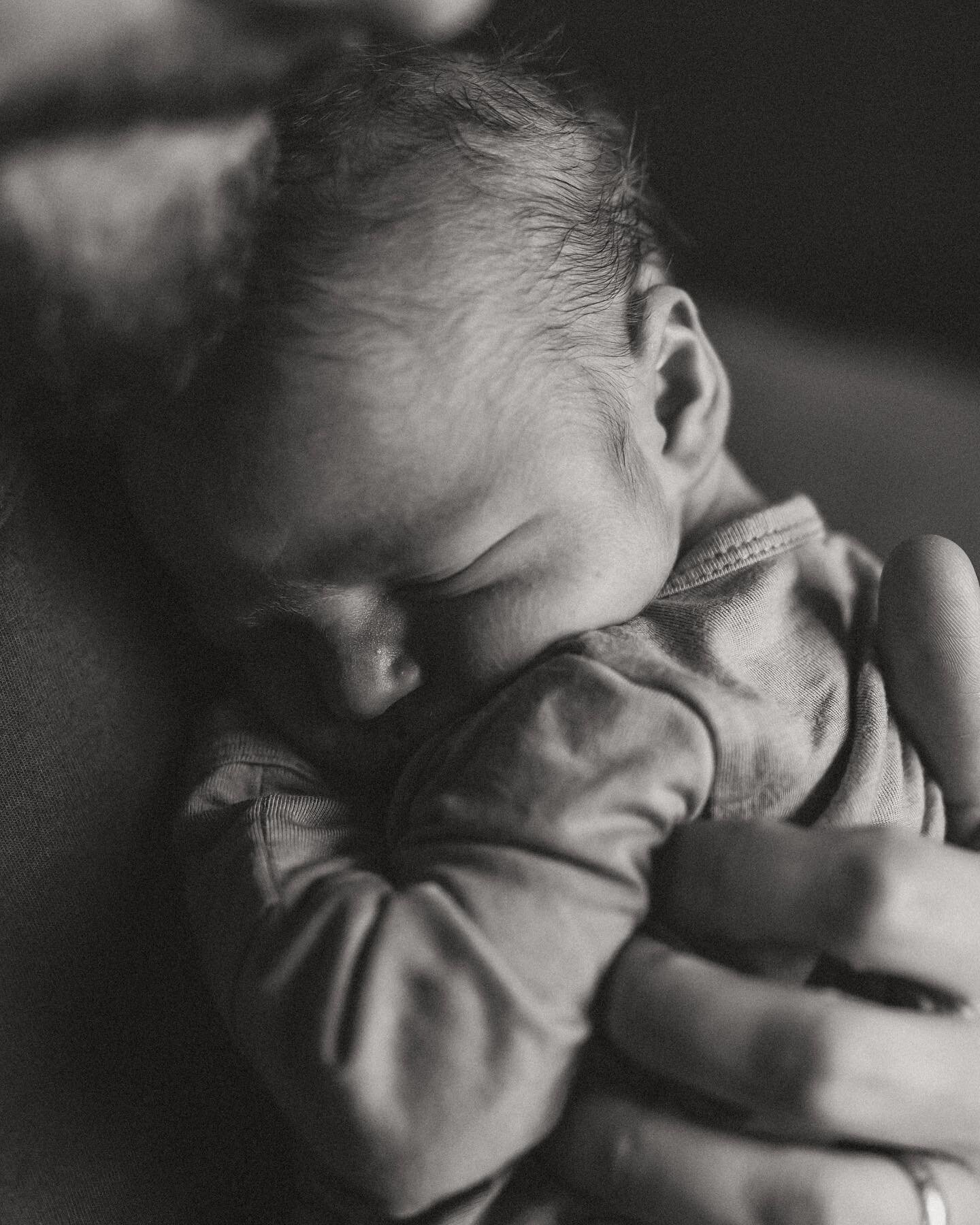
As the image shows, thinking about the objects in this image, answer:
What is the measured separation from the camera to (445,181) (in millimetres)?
815

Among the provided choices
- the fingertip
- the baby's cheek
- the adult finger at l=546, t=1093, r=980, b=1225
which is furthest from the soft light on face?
the adult finger at l=546, t=1093, r=980, b=1225

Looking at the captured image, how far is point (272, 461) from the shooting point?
2.47 feet

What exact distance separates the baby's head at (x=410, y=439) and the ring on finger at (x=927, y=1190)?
0.39 metres

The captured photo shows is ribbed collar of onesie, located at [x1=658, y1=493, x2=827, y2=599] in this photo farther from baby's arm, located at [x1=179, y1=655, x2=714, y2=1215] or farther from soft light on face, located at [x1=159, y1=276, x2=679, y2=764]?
→ baby's arm, located at [x1=179, y1=655, x2=714, y2=1215]

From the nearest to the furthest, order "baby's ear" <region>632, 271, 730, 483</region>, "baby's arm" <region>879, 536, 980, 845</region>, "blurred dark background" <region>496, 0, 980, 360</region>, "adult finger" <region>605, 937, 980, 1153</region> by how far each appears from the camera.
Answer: "adult finger" <region>605, 937, 980, 1153</region> < "baby's arm" <region>879, 536, 980, 845</region> < "baby's ear" <region>632, 271, 730, 483</region> < "blurred dark background" <region>496, 0, 980, 360</region>

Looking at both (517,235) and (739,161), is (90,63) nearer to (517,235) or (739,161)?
(517,235)

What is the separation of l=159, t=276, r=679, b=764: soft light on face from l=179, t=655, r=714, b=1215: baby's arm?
7cm

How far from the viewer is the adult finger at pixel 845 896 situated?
0.64 meters

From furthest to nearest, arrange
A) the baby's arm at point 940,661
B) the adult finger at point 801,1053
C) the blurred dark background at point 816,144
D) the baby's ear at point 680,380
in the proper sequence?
the blurred dark background at point 816,144
the baby's ear at point 680,380
the baby's arm at point 940,661
the adult finger at point 801,1053

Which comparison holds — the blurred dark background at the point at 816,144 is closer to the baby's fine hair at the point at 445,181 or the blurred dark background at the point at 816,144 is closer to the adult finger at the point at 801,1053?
the baby's fine hair at the point at 445,181

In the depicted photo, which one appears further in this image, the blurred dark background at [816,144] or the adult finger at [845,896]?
the blurred dark background at [816,144]

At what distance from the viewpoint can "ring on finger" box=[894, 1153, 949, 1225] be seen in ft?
2.12

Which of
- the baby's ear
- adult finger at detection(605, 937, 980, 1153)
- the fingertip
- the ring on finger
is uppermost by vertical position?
the baby's ear

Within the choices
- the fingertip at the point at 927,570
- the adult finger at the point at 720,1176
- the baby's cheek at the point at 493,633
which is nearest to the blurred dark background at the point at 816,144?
the fingertip at the point at 927,570
